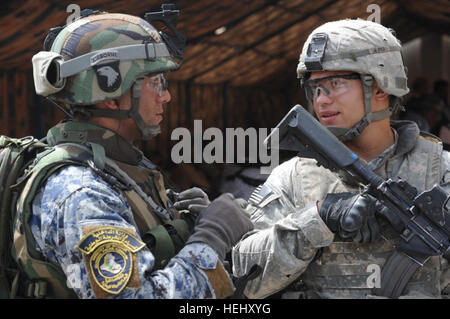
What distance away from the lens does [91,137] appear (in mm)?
2578

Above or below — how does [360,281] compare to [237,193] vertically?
above

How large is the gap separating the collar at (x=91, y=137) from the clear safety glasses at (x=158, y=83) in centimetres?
22

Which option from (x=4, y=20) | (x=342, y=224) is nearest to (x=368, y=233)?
(x=342, y=224)

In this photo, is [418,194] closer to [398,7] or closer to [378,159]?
[378,159]

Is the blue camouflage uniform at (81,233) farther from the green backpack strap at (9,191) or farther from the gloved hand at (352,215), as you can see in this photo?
the gloved hand at (352,215)

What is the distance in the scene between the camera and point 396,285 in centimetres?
289

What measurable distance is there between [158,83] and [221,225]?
0.60 meters

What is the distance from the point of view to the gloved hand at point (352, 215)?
2742 mm

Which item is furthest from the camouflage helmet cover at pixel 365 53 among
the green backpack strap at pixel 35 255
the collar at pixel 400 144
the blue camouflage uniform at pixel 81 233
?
the green backpack strap at pixel 35 255

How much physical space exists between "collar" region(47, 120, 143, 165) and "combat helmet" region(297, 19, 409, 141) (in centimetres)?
91

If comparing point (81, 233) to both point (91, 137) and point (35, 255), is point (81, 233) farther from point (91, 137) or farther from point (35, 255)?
point (91, 137)

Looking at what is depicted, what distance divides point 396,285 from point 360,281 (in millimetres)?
149

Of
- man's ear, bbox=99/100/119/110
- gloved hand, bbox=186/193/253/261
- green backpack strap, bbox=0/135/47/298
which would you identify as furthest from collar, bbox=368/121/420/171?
green backpack strap, bbox=0/135/47/298

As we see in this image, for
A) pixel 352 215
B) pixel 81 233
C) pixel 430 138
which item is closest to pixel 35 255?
pixel 81 233
